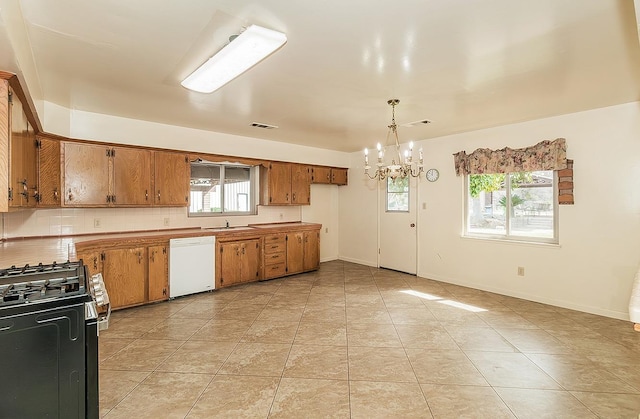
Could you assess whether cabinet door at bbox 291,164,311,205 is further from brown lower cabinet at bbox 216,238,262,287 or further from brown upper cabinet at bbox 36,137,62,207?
brown upper cabinet at bbox 36,137,62,207

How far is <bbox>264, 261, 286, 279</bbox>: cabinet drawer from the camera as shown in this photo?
5.36m

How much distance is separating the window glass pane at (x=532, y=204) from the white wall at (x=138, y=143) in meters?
3.60

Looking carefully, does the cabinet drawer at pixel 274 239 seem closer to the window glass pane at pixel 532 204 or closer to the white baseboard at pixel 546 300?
the white baseboard at pixel 546 300

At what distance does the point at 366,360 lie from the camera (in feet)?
8.90

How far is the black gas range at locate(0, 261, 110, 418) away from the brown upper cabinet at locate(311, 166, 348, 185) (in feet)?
16.3

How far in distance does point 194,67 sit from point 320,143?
3.50m

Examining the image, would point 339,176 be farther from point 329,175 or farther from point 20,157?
point 20,157

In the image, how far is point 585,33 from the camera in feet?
7.06

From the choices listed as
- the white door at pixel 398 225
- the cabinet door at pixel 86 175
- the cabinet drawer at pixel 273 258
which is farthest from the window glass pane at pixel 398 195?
the cabinet door at pixel 86 175

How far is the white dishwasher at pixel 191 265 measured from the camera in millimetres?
4309

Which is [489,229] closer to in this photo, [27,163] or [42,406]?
[42,406]

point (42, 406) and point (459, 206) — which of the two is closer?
point (42, 406)

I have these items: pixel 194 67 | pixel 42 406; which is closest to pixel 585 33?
pixel 194 67

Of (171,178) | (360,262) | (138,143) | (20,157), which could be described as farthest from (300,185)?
(20,157)
